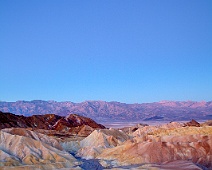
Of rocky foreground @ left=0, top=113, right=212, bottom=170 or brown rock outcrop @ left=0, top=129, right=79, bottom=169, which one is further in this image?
brown rock outcrop @ left=0, top=129, right=79, bottom=169

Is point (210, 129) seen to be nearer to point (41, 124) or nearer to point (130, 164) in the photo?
point (130, 164)

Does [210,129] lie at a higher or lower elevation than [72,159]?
higher

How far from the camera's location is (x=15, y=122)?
15362cm

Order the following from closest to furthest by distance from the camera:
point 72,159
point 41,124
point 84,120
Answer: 1. point 72,159
2. point 41,124
3. point 84,120

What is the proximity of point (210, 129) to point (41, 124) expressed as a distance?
107 meters

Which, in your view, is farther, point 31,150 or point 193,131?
point 193,131

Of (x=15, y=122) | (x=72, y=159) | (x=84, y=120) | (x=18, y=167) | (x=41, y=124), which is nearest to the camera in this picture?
(x=18, y=167)

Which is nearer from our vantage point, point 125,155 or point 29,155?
point 29,155

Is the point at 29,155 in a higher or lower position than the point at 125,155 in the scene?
higher

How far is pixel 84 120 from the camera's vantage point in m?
181

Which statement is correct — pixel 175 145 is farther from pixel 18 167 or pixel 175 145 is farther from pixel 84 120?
pixel 84 120

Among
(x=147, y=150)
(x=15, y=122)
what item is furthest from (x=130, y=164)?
(x=15, y=122)

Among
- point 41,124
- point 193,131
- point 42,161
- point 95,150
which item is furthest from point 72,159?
point 41,124

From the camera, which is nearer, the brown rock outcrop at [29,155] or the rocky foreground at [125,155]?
the rocky foreground at [125,155]
